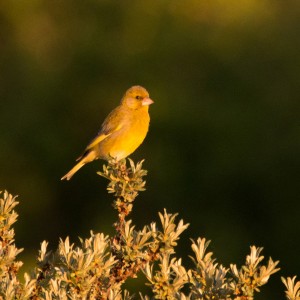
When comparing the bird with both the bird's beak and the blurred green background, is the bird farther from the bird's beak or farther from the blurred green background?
the blurred green background

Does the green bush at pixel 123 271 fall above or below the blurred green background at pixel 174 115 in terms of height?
below

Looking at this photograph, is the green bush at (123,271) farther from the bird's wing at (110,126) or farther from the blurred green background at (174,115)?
the blurred green background at (174,115)

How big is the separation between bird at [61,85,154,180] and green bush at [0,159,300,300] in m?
3.05

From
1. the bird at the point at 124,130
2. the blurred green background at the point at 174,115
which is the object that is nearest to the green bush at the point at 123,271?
the bird at the point at 124,130

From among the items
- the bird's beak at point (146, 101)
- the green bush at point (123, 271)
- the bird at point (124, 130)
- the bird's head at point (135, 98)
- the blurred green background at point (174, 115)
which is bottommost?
the green bush at point (123, 271)

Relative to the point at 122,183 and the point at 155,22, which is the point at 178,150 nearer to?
the point at 155,22

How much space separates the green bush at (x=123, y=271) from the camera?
8.90 feet

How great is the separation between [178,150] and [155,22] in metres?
2.85

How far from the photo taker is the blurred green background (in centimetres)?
1351

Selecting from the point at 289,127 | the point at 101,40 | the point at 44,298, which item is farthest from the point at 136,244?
the point at 101,40

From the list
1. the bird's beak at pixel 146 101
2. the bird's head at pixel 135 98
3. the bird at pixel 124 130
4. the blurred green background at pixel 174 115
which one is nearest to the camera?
the bird at pixel 124 130

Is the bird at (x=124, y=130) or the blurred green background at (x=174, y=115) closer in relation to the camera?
the bird at (x=124, y=130)

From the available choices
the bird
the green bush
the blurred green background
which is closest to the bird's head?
the bird

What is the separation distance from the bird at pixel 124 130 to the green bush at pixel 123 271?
3.05m
